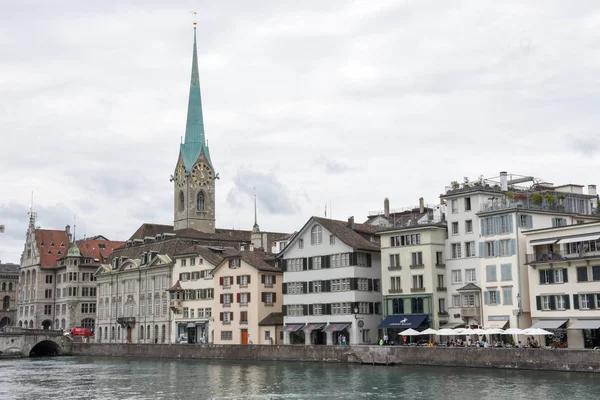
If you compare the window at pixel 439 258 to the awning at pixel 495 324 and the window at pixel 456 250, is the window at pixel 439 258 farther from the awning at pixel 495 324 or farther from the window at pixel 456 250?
the awning at pixel 495 324

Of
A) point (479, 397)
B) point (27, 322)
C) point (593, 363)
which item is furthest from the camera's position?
point (27, 322)

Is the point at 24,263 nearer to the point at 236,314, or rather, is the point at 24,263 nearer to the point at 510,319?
the point at 236,314

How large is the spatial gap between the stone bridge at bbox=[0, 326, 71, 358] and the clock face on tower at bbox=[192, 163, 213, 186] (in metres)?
55.6

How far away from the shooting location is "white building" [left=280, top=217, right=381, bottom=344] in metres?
95.8

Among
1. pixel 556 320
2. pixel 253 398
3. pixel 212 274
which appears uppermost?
pixel 212 274

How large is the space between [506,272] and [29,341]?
247ft

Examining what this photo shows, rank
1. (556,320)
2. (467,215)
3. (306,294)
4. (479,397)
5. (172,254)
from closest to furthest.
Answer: (479,397) → (556,320) → (467,215) → (306,294) → (172,254)

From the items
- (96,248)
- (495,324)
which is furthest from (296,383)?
(96,248)

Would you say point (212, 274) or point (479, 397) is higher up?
point (212, 274)

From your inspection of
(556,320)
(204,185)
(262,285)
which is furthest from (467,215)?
(204,185)

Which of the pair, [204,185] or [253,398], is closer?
[253,398]

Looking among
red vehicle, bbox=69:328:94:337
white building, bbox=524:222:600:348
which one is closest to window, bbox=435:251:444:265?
white building, bbox=524:222:600:348

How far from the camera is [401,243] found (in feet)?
305

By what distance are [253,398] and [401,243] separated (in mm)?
37975
